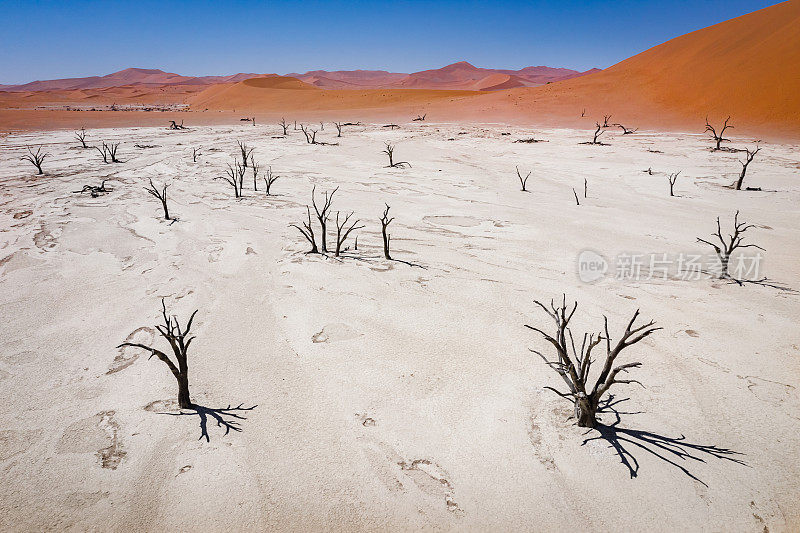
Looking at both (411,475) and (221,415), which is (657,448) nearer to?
(411,475)

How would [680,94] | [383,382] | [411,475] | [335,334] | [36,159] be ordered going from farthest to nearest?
1. [680,94]
2. [36,159]
3. [335,334]
4. [383,382]
5. [411,475]

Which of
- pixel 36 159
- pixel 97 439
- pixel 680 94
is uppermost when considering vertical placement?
pixel 680 94

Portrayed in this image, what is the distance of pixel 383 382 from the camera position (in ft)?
7.84

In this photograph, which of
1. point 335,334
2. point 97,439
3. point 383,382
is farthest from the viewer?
point 335,334

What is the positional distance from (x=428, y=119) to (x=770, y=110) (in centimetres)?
1316

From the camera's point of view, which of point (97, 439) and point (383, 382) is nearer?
point (97, 439)

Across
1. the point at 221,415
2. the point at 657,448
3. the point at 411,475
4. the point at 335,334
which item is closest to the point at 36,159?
the point at 335,334

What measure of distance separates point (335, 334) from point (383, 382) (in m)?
0.62

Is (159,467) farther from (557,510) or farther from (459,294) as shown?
(459,294)

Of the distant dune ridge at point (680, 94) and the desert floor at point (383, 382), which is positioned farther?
the distant dune ridge at point (680, 94)

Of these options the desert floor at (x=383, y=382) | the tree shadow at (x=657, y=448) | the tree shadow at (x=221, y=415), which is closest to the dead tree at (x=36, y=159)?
the desert floor at (x=383, y=382)

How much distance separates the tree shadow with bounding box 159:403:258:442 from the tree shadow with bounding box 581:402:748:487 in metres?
1.72

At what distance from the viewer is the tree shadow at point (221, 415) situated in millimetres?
2070

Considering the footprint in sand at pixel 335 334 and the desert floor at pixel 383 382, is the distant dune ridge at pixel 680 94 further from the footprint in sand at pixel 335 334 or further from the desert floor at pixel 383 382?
the footprint in sand at pixel 335 334
